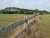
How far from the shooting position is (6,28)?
4965mm

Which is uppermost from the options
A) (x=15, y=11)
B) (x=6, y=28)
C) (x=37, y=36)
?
(x=6, y=28)

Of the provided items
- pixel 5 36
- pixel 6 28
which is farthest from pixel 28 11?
pixel 6 28

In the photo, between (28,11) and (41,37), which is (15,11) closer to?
(28,11)

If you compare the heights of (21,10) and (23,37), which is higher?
(23,37)

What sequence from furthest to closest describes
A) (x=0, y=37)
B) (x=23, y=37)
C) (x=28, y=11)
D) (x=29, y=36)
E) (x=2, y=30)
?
(x=28, y=11)
(x=0, y=37)
(x=29, y=36)
(x=23, y=37)
(x=2, y=30)

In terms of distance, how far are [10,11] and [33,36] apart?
139 ft

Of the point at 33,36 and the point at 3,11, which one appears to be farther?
the point at 3,11

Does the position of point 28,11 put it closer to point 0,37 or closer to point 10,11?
point 10,11

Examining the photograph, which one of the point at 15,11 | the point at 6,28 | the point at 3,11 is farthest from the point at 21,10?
the point at 6,28

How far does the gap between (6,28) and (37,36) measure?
473 cm

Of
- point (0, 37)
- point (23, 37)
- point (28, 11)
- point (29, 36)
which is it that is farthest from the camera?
point (28, 11)

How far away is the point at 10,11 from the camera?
5125cm

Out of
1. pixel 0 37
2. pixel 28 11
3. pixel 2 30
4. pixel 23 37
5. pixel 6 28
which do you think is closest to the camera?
pixel 2 30

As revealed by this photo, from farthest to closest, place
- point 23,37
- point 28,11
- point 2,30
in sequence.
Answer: point 28,11
point 23,37
point 2,30
